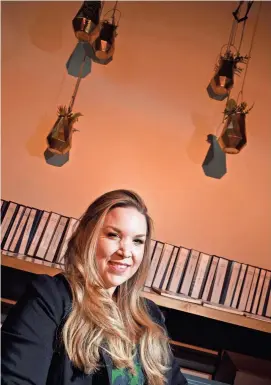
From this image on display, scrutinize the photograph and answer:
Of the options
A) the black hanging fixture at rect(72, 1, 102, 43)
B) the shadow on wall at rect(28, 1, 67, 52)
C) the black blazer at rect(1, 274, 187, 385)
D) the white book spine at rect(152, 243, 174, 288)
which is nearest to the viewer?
the black blazer at rect(1, 274, 187, 385)

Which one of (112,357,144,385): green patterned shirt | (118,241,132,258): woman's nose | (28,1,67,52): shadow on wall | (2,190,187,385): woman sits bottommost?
(112,357,144,385): green patterned shirt

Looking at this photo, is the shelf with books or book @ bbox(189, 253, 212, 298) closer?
the shelf with books

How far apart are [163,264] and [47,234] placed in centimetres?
66

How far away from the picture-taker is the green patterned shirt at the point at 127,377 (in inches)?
40.8

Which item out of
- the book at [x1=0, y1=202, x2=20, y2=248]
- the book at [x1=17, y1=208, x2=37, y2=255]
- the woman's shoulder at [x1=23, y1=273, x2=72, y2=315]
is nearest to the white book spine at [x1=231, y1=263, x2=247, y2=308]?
the book at [x1=17, y1=208, x2=37, y2=255]

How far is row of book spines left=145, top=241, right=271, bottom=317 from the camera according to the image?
223 cm

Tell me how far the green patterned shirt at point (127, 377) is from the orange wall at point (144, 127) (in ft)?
4.49

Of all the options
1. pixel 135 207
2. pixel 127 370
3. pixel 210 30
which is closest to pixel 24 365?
pixel 127 370

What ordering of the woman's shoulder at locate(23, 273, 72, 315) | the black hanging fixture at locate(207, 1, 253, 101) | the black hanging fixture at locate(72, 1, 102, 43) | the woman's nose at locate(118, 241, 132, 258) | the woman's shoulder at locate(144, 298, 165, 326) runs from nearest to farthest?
the woman's shoulder at locate(23, 273, 72, 315), the woman's nose at locate(118, 241, 132, 258), the woman's shoulder at locate(144, 298, 165, 326), the black hanging fixture at locate(72, 1, 102, 43), the black hanging fixture at locate(207, 1, 253, 101)

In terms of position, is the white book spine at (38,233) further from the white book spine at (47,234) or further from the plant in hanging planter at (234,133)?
the plant in hanging planter at (234,133)

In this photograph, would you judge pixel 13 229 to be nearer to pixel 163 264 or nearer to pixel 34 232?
pixel 34 232

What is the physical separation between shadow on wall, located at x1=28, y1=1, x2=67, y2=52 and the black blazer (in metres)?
1.92

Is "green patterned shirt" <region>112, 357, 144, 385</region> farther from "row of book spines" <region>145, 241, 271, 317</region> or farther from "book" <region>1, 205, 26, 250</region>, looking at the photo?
"book" <region>1, 205, 26, 250</region>

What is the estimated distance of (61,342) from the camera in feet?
3.26
